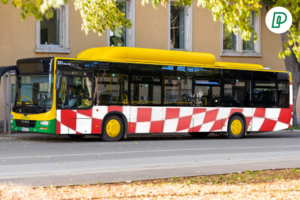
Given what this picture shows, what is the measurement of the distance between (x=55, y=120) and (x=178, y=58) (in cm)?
485

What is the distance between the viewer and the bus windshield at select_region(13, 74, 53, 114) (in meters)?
13.9

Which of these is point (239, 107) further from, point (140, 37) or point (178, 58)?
point (140, 37)

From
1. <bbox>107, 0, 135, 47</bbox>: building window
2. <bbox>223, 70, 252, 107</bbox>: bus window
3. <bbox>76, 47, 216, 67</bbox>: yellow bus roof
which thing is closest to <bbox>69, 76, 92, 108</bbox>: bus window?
<bbox>76, 47, 216, 67</bbox>: yellow bus roof

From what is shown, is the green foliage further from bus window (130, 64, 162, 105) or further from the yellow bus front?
the yellow bus front

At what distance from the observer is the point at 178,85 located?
51.9 ft

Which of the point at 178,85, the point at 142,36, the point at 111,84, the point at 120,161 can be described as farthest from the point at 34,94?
the point at 142,36

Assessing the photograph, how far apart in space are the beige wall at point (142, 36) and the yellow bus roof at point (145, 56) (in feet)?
20.4

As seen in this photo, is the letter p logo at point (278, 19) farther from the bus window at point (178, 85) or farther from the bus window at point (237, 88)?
the bus window at point (237, 88)

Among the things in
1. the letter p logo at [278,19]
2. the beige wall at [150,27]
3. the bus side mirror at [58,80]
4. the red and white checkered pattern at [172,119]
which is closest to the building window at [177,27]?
the beige wall at [150,27]

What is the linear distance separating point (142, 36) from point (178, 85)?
8.01 meters

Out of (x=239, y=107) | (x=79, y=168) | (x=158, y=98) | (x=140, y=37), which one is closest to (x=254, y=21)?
(x=140, y=37)

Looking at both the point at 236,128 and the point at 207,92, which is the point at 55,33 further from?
the point at 236,128

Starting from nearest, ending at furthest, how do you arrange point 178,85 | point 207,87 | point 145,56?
point 145,56
point 178,85
point 207,87

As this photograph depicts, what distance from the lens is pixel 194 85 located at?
16.2 metres
